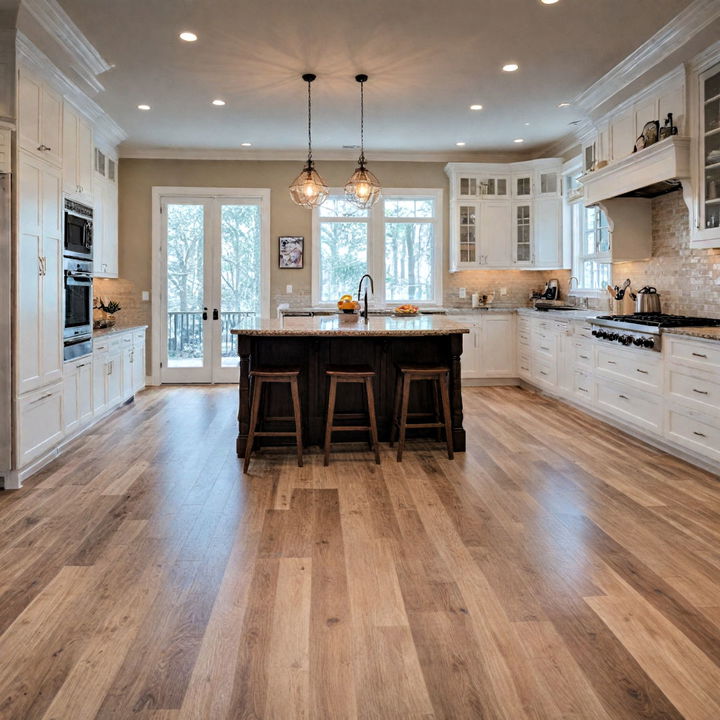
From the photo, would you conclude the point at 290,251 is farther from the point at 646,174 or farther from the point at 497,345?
the point at 646,174

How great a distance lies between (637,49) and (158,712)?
4.97m

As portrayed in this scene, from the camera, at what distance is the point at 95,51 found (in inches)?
179

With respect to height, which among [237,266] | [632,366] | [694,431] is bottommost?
[694,431]

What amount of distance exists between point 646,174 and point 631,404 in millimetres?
1765

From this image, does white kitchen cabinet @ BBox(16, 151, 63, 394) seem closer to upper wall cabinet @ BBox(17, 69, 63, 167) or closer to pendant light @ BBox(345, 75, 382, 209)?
upper wall cabinet @ BBox(17, 69, 63, 167)

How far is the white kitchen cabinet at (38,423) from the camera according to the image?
149 inches

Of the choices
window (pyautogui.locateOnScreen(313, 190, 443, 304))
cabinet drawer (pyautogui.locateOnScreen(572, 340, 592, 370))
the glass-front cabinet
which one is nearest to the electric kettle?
cabinet drawer (pyautogui.locateOnScreen(572, 340, 592, 370))

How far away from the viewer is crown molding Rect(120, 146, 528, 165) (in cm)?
754

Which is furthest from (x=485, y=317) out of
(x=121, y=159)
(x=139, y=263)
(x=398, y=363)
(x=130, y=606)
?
(x=130, y=606)

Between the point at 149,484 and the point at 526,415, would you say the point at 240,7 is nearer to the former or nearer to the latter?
the point at 149,484

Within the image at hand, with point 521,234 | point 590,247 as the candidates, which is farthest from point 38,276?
point 521,234

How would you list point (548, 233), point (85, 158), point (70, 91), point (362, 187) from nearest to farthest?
point (70, 91)
point (362, 187)
point (85, 158)
point (548, 233)

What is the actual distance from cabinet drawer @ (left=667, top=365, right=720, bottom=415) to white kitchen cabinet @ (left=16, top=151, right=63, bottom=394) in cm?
421

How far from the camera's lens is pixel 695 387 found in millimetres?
4004
